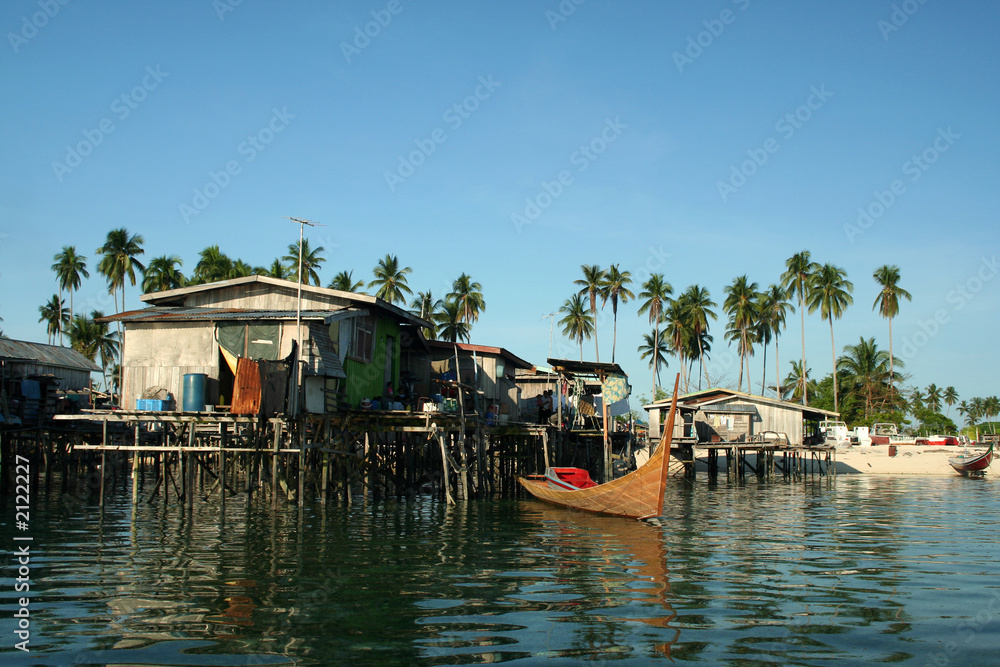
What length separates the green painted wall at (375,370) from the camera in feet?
83.8

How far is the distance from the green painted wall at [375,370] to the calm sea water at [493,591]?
5.34 m

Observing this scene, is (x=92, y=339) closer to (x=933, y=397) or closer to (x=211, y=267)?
(x=211, y=267)

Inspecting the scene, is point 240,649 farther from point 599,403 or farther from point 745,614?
point 599,403

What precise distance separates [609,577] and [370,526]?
7.91m

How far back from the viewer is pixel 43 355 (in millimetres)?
40906

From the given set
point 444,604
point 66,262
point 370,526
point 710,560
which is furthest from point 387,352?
point 66,262

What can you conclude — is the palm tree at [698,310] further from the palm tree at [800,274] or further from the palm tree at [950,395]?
the palm tree at [950,395]

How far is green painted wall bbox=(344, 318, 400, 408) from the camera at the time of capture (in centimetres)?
2553

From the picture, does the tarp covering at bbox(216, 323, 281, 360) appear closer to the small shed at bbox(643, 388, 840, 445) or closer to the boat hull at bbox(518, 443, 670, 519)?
the boat hull at bbox(518, 443, 670, 519)

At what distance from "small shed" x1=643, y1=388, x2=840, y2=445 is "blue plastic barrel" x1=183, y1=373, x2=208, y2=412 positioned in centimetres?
3340

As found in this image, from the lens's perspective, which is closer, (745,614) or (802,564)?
(745,614)

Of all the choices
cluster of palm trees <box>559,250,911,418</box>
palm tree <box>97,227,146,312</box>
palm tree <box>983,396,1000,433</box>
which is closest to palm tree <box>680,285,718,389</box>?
cluster of palm trees <box>559,250,911,418</box>

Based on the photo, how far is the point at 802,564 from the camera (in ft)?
46.9

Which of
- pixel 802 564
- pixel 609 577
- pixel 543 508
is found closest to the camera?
pixel 609 577
